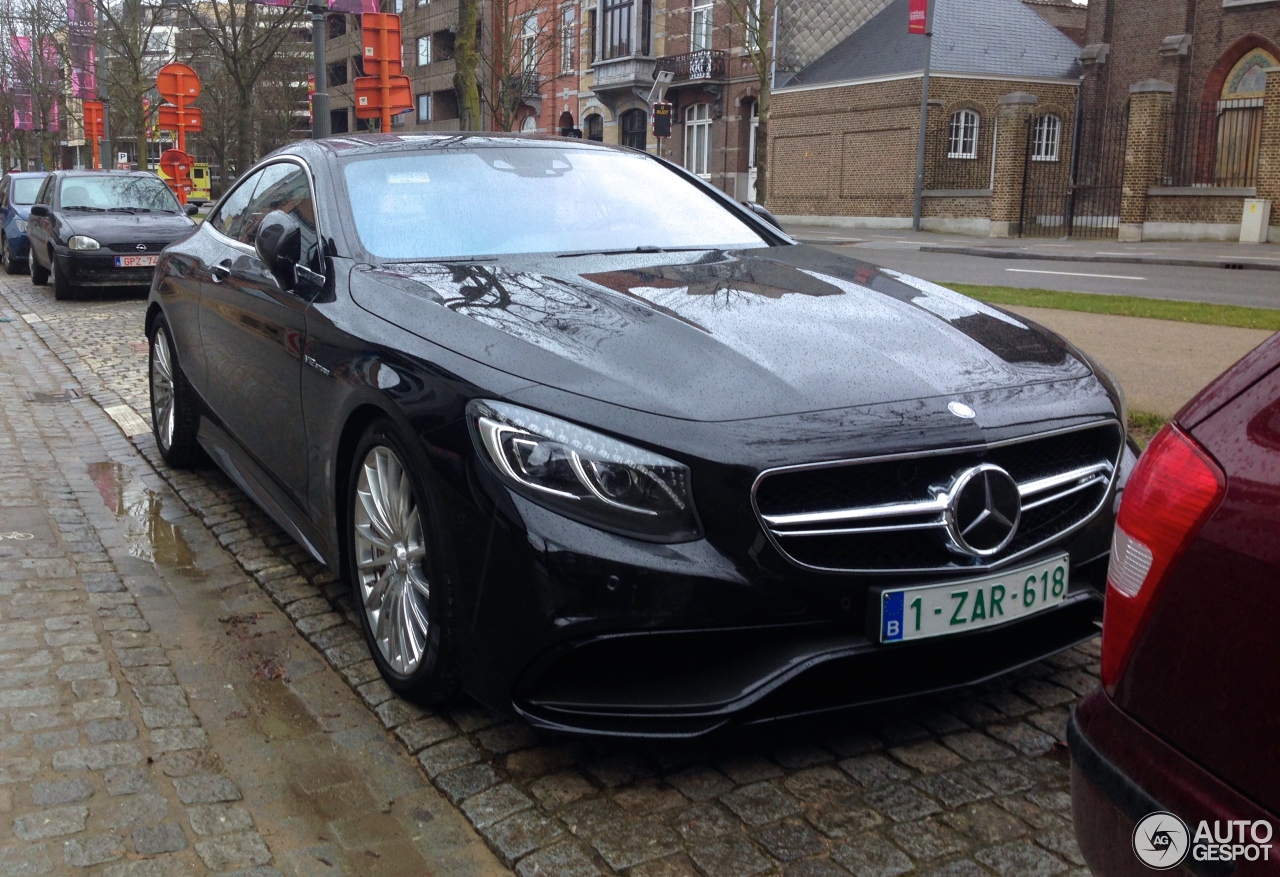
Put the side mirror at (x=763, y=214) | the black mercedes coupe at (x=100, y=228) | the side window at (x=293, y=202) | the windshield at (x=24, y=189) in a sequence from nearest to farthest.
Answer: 1. the side window at (x=293, y=202)
2. the side mirror at (x=763, y=214)
3. the black mercedes coupe at (x=100, y=228)
4. the windshield at (x=24, y=189)

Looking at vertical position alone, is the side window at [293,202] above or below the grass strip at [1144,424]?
above

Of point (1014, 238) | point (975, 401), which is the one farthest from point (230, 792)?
point (1014, 238)

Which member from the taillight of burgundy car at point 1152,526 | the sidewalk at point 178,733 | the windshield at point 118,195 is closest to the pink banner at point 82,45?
the windshield at point 118,195

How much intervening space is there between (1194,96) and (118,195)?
28825 millimetres

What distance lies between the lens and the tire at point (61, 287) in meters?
15.2

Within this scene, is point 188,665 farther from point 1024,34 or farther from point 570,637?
point 1024,34

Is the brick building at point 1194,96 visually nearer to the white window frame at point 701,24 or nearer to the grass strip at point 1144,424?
the white window frame at point 701,24

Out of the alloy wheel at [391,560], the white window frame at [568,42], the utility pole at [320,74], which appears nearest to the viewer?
the alloy wheel at [391,560]

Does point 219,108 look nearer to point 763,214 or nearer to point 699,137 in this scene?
point 699,137

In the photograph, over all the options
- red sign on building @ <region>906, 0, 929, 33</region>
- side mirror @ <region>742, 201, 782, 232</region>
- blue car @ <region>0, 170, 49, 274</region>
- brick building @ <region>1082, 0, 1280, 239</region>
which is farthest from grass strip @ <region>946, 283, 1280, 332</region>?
red sign on building @ <region>906, 0, 929, 33</region>

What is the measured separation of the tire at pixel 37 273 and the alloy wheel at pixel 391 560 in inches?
627

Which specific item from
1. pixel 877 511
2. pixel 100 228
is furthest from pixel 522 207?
pixel 100 228

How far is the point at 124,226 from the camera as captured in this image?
15672mm

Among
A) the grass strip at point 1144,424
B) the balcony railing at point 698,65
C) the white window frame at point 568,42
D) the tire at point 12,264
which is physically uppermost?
the white window frame at point 568,42
